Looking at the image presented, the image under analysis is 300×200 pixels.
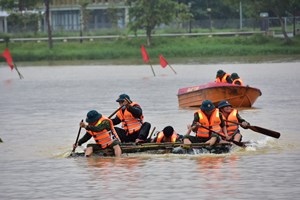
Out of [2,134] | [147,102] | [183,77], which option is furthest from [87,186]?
[183,77]

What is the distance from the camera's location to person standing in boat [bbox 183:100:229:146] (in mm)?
24906

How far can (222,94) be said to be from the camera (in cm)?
3794

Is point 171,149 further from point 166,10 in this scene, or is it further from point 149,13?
point 166,10

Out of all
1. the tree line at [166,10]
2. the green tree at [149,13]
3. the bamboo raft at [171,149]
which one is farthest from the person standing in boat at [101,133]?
the green tree at [149,13]

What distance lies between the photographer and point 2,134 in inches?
1276

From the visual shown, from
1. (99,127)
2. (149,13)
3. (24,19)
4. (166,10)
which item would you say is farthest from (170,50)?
(99,127)

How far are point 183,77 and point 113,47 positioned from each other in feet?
73.6

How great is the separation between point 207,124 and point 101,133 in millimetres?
2488

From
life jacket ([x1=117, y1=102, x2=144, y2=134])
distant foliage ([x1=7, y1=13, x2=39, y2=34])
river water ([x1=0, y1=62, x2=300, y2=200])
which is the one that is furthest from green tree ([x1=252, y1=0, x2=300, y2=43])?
life jacket ([x1=117, y1=102, x2=144, y2=134])

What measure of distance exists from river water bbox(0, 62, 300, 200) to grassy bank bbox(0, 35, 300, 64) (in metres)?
24.8

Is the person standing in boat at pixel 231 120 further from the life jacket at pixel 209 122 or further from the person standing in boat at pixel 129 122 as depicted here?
the person standing in boat at pixel 129 122

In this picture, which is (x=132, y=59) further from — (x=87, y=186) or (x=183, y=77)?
(x=87, y=186)

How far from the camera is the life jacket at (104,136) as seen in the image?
24641 millimetres

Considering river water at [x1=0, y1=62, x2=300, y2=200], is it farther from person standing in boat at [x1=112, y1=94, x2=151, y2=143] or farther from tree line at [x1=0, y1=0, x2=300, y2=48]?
tree line at [x1=0, y1=0, x2=300, y2=48]
